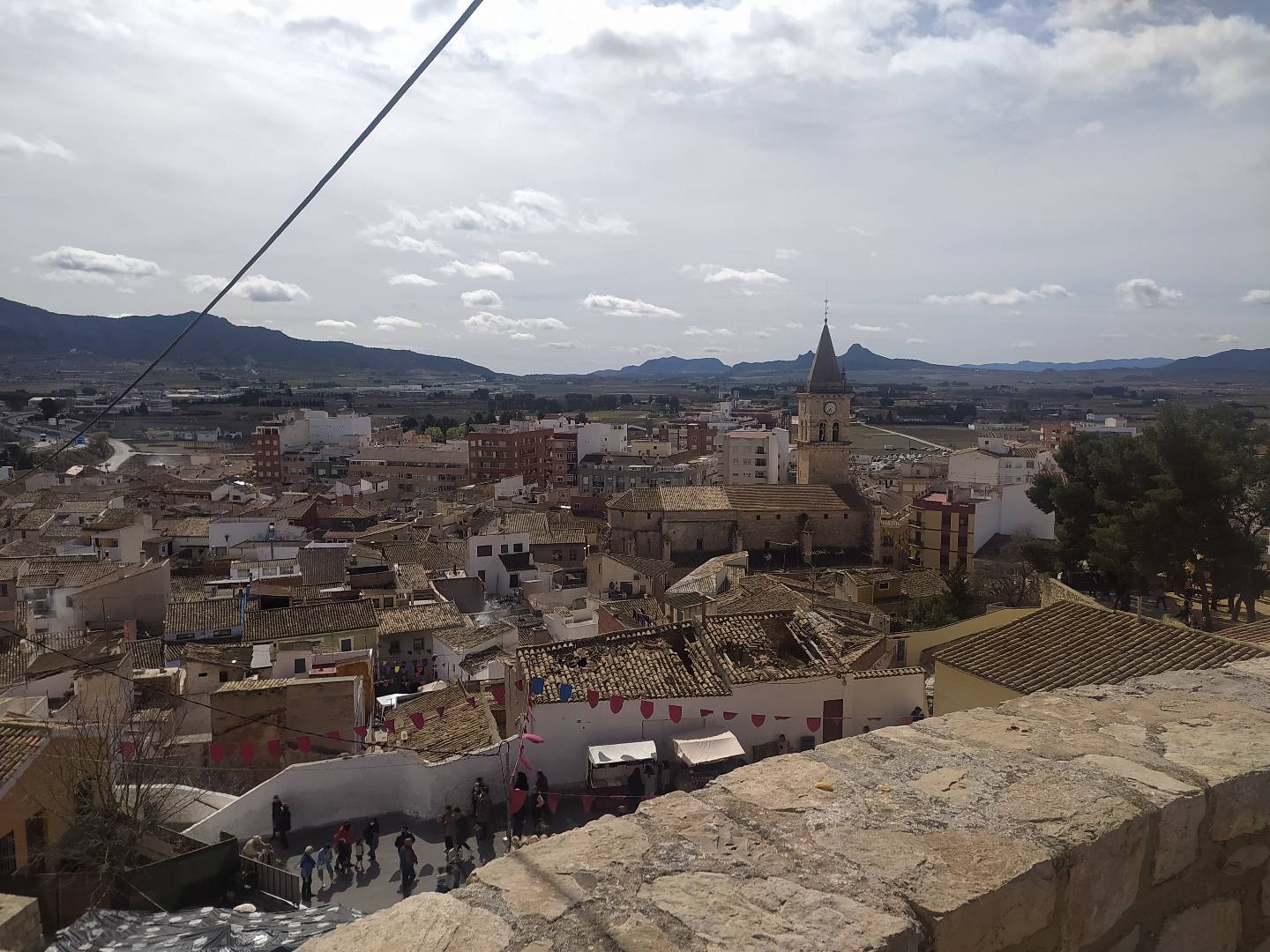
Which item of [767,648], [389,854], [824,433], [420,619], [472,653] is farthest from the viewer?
[824,433]

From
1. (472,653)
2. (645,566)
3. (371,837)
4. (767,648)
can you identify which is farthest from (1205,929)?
(645,566)

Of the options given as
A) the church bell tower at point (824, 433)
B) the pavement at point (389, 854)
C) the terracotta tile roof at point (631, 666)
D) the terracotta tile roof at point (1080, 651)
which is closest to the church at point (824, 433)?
the church bell tower at point (824, 433)

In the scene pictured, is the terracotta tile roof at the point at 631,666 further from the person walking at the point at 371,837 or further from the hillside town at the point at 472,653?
the person walking at the point at 371,837

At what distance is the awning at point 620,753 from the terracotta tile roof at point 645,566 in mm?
16249

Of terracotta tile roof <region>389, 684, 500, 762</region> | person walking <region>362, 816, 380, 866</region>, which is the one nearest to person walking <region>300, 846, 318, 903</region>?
person walking <region>362, 816, 380, 866</region>

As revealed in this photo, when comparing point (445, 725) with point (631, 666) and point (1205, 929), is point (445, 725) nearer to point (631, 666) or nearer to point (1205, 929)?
point (631, 666)

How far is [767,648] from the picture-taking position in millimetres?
12609

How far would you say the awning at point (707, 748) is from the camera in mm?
10000

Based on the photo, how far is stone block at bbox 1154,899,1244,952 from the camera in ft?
7.48

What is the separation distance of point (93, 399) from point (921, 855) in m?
150

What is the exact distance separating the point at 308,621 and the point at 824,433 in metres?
26.5

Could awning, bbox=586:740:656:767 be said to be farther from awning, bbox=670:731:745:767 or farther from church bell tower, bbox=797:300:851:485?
church bell tower, bbox=797:300:851:485

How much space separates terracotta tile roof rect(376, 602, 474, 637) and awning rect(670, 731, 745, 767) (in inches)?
468

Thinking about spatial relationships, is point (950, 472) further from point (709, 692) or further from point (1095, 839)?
point (1095, 839)
